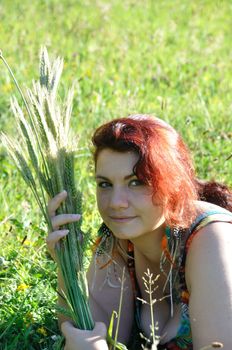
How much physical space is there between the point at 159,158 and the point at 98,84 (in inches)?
120

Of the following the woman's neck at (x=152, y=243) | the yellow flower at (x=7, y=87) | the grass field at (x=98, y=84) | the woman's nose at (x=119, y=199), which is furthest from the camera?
the yellow flower at (x=7, y=87)

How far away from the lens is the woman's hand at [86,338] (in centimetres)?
288

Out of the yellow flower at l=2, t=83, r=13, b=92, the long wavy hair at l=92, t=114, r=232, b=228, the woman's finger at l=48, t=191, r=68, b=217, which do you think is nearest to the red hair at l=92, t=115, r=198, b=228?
the long wavy hair at l=92, t=114, r=232, b=228

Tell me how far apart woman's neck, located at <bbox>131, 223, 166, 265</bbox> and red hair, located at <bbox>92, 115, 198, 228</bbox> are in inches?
5.3

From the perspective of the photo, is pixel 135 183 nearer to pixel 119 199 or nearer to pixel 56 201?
pixel 119 199

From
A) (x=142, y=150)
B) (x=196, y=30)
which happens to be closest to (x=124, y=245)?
(x=142, y=150)

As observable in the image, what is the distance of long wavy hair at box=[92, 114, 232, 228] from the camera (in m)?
2.92

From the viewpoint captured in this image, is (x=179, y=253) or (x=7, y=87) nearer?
(x=179, y=253)

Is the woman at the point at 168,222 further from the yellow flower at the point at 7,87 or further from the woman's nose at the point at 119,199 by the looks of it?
the yellow flower at the point at 7,87

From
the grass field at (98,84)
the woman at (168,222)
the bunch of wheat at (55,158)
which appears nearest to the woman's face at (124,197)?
the woman at (168,222)

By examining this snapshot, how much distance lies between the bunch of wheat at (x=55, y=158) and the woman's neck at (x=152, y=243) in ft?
0.89

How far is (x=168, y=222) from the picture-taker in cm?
302

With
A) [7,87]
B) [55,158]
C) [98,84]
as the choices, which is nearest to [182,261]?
[55,158]

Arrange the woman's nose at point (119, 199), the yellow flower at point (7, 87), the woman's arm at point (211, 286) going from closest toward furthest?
the woman's arm at point (211, 286) < the woman's nose at point (119, 199) < the yellow flower at point (7, 87)
